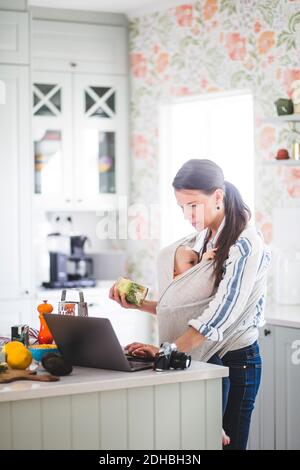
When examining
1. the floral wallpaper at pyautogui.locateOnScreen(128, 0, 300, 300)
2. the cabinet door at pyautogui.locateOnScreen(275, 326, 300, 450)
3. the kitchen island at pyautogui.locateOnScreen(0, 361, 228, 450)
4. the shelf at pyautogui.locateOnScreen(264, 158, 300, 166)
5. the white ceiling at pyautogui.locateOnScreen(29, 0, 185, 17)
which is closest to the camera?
the kitchen island at pyautogui.locateOnScreen(0, 361, 228, 450)

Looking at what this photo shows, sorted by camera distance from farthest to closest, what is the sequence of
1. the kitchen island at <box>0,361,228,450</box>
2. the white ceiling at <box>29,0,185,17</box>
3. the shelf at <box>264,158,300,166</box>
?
the white ceiling at <box>29,0,185,17</box>
the shelf at <box>264,158,300,166</box>
the kitchen island at <box>0,361,228,450</box>

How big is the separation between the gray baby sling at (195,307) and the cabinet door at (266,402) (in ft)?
4.22

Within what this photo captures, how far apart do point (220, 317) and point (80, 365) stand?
466mm

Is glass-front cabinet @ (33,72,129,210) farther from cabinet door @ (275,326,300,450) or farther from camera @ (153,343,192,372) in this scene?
camera @ (153,343,192,372)

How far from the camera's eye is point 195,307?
2.67m

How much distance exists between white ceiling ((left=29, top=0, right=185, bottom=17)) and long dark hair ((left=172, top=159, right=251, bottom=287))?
112 inches

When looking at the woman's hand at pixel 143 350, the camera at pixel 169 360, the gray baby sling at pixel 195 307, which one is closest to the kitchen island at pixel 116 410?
the camera at pixel 169 360

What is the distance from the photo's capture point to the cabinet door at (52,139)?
532 cm

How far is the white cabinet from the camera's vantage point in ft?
15.9

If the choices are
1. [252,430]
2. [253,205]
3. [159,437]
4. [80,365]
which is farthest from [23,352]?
[253,205]

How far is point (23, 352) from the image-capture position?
238cm

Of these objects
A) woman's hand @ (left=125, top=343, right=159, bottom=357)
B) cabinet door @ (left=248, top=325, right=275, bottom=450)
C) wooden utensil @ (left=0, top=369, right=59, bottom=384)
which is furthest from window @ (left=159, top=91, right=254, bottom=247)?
wooden utensil @ (left=0, top=369, right=59, bottom=384)

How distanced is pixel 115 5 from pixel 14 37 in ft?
2.74

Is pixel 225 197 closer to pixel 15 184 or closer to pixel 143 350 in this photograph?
pixel 143 350
